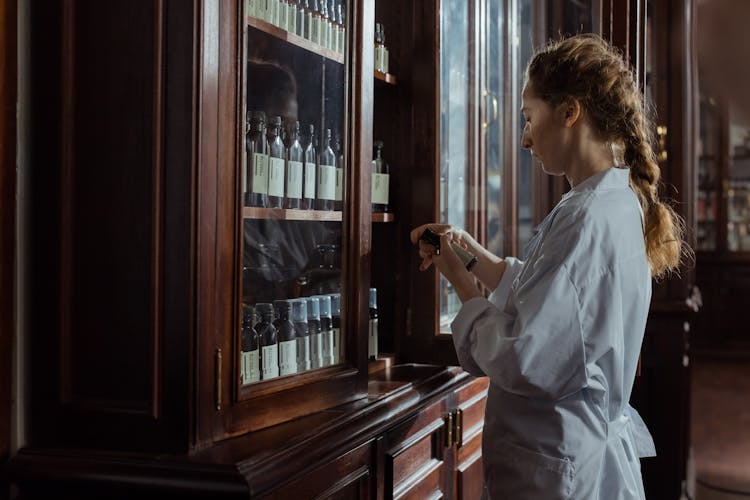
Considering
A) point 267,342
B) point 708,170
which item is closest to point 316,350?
point 267,342

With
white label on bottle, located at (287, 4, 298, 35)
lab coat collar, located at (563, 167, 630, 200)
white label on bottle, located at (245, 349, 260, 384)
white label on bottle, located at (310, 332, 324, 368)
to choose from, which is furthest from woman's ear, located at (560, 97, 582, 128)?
white label on bottle, located at (245, 349, 260, 384)

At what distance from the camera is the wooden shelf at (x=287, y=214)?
4.65 feet

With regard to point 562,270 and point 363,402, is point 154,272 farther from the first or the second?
point 562,270

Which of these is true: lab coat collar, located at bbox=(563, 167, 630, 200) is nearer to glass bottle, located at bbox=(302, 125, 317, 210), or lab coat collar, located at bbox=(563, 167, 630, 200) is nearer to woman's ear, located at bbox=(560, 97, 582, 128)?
woman's ear, located at bbox=(560, 97, 582, 128)

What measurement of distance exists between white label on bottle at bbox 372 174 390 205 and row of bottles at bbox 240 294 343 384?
1.64ft

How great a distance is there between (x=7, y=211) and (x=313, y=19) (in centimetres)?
70

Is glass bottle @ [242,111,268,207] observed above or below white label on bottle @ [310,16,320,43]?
below

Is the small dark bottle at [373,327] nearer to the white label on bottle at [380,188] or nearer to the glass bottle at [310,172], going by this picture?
the white label on bottle at [380,188]

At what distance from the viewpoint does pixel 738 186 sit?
916 centimetres

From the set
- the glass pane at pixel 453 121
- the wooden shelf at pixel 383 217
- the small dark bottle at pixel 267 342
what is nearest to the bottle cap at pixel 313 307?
the small dark bottle at pixel 267 342

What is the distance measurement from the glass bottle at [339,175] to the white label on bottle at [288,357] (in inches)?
11.7

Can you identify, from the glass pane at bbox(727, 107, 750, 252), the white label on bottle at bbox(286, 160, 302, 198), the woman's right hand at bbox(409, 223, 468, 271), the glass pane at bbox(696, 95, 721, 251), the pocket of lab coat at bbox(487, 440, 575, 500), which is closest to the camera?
the pocket of lab coat at bbox(487, 440, 575, 500)

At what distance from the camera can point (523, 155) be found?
106 inches

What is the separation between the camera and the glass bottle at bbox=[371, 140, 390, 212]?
82.8 inches
